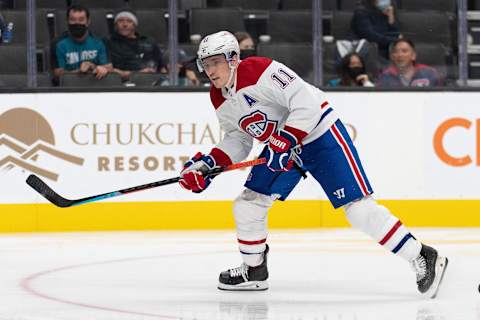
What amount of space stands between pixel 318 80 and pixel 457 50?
3.12 feet

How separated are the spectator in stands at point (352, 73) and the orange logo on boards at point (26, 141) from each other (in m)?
1.87

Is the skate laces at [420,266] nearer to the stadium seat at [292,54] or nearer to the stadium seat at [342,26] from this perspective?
the stadium seat at [292,54]

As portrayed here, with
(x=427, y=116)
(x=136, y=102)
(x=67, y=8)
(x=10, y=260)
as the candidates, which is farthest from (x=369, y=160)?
(x=10, y=260)

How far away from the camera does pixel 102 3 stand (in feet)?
26.2

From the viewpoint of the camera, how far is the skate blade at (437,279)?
487 centimetres

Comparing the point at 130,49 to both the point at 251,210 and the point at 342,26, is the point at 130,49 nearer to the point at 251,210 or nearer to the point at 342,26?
the point at 342,26

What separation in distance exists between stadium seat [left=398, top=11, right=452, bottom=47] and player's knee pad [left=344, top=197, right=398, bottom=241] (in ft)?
11.3

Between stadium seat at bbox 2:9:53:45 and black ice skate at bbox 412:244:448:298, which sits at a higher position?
stadium seat at bbox 2:9:53:45

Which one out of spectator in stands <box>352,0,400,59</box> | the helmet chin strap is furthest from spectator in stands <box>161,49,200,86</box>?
the helmet chin strap

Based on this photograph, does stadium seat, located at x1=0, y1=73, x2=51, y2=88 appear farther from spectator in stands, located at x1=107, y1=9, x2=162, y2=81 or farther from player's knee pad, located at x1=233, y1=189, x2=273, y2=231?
player's knee pad, located at x1=233, y1=189, x2=273, y2=231

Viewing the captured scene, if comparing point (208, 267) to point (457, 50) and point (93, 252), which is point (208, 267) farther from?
point (457, 50)

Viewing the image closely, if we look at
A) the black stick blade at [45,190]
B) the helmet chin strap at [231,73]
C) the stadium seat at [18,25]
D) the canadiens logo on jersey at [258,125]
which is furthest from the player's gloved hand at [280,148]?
the stadium seat at [18,25]

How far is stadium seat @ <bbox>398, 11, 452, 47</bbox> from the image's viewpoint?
8156 millimetres

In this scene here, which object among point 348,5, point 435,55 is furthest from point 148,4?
point 435,55
